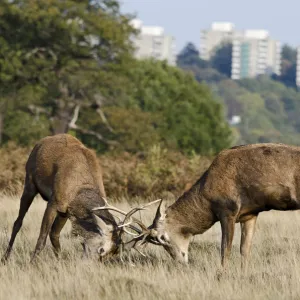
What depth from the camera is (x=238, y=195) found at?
11.9 meters

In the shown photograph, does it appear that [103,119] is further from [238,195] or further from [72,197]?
[238,195]

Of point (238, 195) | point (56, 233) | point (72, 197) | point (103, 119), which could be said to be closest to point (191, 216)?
point (238, 195)

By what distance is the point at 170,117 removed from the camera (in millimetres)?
60062

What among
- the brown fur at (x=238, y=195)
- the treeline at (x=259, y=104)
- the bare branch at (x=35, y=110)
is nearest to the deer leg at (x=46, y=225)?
the brown fur at (x=238, y=195)

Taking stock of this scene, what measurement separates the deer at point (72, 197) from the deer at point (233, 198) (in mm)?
355

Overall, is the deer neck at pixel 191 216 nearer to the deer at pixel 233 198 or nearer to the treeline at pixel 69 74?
the deer at pixel 233 198

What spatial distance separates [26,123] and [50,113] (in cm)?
146

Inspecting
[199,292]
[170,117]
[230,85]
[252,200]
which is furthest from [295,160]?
[230,85]

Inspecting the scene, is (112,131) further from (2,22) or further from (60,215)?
(60,215)

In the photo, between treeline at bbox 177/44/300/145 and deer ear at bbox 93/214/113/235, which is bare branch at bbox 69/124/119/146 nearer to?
deer ear at bbox 93/214/113/235

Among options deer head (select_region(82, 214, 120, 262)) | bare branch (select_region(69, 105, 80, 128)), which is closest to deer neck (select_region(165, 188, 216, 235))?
deer head (select_region(82, 214, 120, 262))

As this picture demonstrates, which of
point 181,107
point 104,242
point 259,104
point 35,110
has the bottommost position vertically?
point 259,104

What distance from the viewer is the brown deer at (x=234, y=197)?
11758mm

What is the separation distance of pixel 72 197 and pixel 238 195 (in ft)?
6.46
